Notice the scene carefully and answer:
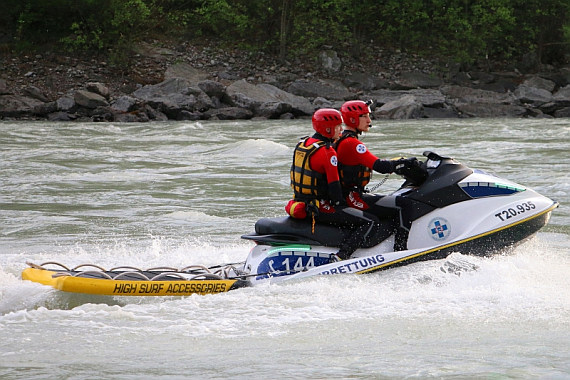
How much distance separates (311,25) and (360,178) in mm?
32130

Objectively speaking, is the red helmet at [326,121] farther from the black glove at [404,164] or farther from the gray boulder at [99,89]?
the gray boulder at [99,89]

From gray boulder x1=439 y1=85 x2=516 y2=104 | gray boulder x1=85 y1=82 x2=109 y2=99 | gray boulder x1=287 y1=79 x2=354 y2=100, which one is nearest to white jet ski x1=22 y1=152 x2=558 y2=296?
gray boulder x1=85 y1=82 x2=109 y2=99

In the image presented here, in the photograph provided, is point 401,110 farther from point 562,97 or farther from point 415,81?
point 562,97

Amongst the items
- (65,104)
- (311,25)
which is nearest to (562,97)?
(311,25)

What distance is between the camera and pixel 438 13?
38.3m

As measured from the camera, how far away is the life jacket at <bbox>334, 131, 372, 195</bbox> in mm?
6215

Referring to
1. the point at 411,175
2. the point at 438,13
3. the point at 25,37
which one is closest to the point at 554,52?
the point at 438,13

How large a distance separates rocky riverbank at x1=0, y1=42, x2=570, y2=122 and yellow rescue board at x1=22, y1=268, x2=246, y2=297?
21.5 m

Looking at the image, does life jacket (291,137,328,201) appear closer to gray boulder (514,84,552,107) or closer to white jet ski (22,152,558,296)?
white jet ski (22,152,558,296)

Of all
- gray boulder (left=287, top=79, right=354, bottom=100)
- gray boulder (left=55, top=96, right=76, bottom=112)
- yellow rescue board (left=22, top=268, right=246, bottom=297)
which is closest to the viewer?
yellow rescue board (left=22, top=268, right=246, bottom=297)

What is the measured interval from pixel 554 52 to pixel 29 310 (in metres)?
35.8

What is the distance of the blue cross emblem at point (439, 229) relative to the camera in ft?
20.1

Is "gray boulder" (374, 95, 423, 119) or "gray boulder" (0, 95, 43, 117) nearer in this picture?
"gray boulder" (0, 95, 43, 117)

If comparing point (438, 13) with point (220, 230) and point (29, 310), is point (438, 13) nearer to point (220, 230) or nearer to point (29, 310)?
point (220, 230)
